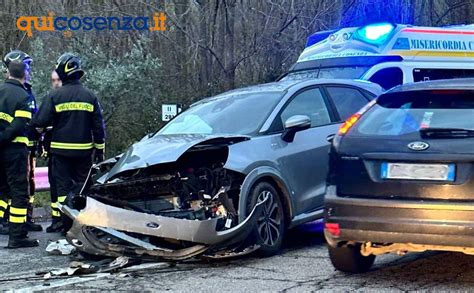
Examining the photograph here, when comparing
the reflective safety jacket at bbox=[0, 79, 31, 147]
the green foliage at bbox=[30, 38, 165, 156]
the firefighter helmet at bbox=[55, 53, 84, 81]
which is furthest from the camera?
the green foliage at bbox=[30, 38, 165, 156]

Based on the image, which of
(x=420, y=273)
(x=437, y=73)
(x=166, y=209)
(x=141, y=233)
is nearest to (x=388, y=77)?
(x=437, y=73)

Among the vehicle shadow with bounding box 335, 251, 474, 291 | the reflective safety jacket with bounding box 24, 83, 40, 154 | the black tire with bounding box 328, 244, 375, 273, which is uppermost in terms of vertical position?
the reflective safety jacket with bounding box 24, 83, 40, 154

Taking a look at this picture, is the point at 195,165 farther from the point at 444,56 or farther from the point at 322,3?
the point at 322,3

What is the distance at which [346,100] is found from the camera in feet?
25.3

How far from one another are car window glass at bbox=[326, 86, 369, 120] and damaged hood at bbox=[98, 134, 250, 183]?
4.44 feet

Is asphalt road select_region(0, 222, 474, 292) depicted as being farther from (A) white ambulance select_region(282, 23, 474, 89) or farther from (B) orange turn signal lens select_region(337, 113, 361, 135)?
(A) white ambulance select_region(282, 23, 474, 89)

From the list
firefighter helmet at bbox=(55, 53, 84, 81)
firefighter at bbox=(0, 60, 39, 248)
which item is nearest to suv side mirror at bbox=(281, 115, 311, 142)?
firefighter helmet at bbox=(55, 53, 84, 81)

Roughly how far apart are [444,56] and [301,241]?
19.0 feet

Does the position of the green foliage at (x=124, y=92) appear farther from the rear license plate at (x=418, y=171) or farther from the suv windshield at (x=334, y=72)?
the rear license plate at (x=418, y=171)

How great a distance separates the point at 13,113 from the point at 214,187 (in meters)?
2.51

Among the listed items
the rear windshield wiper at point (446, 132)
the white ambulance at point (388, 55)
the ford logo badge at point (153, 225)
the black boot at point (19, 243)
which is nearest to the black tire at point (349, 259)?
the rear windshield wiper at point (446, 132)

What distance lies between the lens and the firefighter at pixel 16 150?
24.3 feet

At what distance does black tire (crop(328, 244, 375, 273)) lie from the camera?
220 inches

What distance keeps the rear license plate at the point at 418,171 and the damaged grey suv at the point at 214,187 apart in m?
1.46
